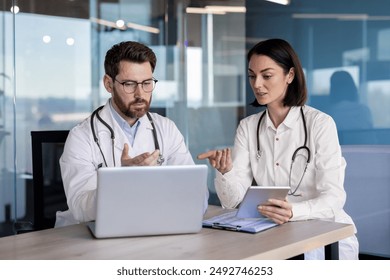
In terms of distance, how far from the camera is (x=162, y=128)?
276 centimetres

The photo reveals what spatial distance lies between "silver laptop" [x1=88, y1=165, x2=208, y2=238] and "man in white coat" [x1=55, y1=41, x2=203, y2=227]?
47 centimetres

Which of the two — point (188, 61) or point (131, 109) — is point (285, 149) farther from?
point (188, 61)

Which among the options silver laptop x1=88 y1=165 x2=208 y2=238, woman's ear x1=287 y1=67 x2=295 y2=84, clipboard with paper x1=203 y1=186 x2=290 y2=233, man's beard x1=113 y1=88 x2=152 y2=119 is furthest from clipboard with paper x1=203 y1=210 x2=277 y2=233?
woman's ear x1=287 y1=67 x2=295 y2=84

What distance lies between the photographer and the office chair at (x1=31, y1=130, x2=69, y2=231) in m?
2.66

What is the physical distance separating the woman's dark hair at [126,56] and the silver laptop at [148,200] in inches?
31.6

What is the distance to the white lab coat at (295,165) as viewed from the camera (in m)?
2.61

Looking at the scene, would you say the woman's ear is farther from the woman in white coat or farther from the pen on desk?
the pen on desk

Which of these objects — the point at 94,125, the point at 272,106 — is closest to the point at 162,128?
the point at 94,125

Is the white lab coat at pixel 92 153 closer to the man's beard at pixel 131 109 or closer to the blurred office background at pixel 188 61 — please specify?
the man's beard at pixel 131 109

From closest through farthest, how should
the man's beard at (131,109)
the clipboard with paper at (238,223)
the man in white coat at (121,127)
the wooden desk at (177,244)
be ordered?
the wooden desk at (177,244) < the clipboard with paper at (238,223) < the man in white coat at (121,127) < the man's beard at (131,109)

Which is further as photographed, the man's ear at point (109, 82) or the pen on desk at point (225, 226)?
the man's ear at point (109, 82)

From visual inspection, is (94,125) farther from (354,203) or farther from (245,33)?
(245,33)

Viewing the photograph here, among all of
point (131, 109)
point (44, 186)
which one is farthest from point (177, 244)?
point (44, 186)

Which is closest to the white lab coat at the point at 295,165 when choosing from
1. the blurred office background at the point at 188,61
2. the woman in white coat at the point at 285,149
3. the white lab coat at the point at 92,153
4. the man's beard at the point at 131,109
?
the woman in white coat at the point at 285,149
